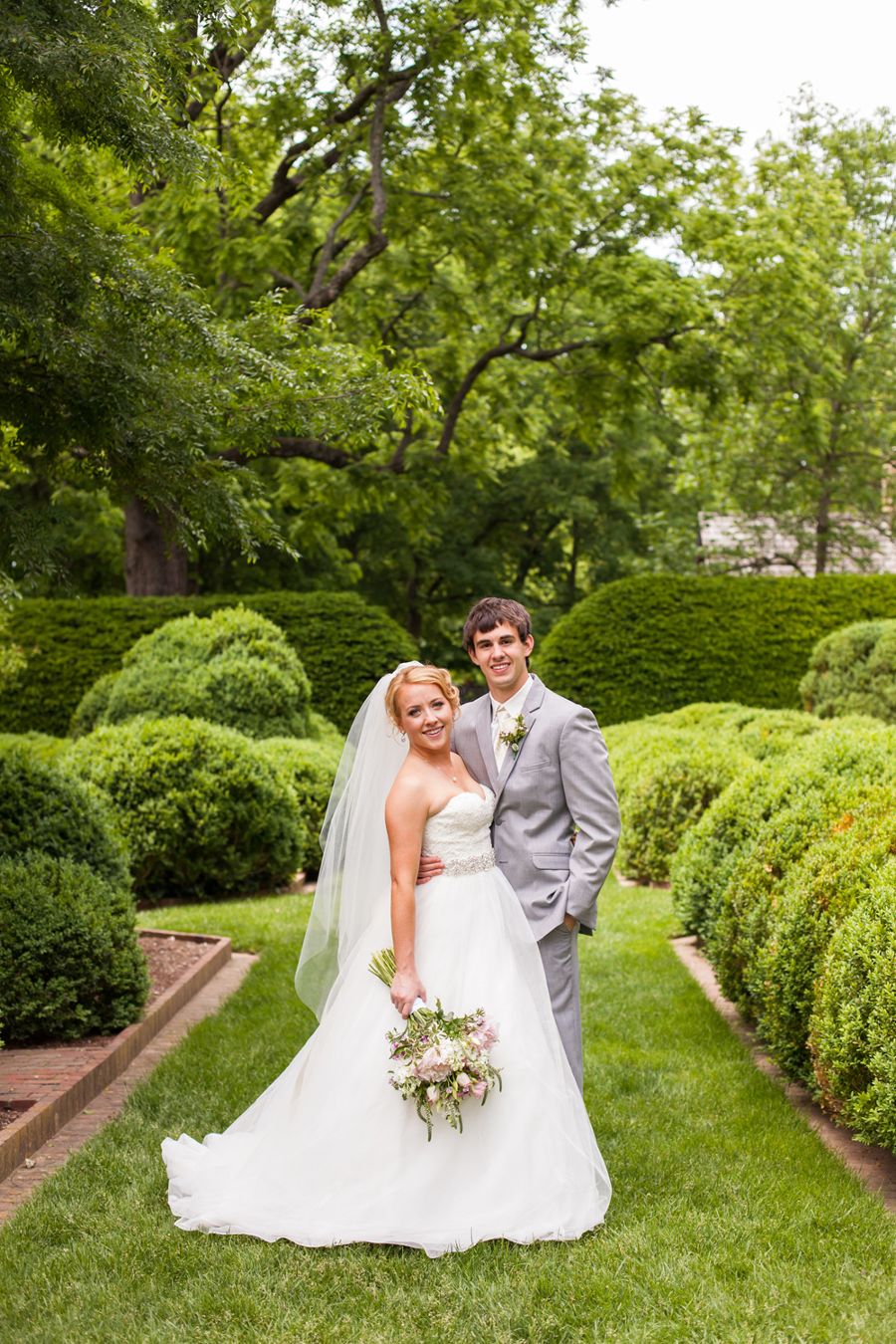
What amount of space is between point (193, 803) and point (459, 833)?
6551 mm

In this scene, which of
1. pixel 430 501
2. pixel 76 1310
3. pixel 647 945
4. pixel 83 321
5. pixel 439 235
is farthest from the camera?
pixel 430 501

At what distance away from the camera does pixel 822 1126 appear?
576 centimetres

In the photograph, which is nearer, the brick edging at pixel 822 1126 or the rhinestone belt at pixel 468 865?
the rhinestone belt at pixel 468 865

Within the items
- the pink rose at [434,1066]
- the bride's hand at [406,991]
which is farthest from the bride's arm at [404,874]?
the pink rose at [434,1066]

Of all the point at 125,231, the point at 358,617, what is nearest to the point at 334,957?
the point at 125,231

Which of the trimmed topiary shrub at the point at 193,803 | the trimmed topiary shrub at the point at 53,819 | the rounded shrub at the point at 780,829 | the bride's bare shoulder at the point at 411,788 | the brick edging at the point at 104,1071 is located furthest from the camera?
the trimmed topiary shrub at the point at 193,803

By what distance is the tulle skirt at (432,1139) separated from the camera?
4340 mm

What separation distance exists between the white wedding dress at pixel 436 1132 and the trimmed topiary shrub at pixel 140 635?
13.2m

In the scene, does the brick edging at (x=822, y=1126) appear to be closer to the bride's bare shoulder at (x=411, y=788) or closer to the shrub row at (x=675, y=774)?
the bride's bare shoulder at (x=411, y=788)

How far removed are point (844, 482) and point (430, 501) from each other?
358 inches

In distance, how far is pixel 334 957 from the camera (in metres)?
5.03

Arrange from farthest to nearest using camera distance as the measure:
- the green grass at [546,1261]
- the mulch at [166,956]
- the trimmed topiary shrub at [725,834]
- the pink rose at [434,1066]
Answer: the mulch at [166,956] < the trimmed topiary shrub at [725,834] < the pink rose at [434,1066] < the green grass at [546,1261]

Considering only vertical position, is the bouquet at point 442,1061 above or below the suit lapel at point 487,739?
below

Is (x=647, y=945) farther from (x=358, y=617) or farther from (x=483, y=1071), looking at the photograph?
(x=358, y=617)
